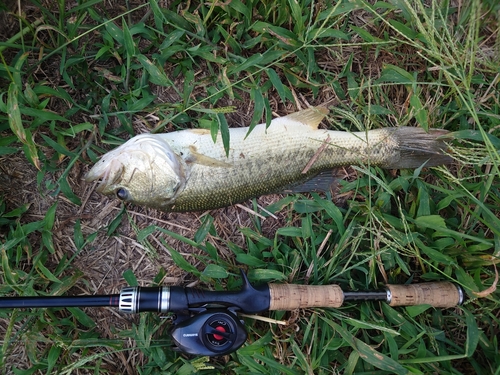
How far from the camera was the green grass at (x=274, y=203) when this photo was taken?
294cm

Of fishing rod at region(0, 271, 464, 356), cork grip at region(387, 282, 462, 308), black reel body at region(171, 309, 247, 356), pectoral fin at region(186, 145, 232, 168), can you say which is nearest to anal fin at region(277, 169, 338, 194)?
pectoral fin at region(186, 145, 232, 168)

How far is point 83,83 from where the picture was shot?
3.12m

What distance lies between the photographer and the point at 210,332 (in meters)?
2.59

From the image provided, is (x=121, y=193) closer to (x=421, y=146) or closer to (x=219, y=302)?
(x=219, y=302)

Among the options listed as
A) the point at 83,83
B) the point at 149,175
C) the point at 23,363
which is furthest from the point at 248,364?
the point at 83,83

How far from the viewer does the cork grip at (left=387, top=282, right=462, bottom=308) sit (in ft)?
9.41

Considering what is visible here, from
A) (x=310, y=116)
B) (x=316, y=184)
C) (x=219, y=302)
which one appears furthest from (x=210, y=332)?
(x=310, y=116)

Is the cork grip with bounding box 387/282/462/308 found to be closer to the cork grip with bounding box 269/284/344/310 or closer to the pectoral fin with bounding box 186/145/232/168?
the cork grip with bounding box 269/284/344/310

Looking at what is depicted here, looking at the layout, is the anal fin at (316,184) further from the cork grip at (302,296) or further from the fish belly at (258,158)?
the cork grip at (302,296)

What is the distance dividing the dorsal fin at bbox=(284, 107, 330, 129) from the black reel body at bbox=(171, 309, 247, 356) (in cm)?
146

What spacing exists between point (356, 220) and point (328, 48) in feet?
4.41

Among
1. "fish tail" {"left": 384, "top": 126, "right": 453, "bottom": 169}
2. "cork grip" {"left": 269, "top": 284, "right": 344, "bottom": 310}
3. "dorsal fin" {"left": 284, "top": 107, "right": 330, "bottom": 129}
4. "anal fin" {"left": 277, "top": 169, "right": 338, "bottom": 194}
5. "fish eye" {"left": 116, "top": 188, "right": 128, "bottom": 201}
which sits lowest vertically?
"cork grip" {"left": 269, "top": 284, "right": 344, "bottom": 310}

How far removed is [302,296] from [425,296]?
2.91 feet

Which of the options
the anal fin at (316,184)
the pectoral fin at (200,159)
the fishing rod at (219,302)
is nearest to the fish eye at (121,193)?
the pectoral fin at (200,159)
